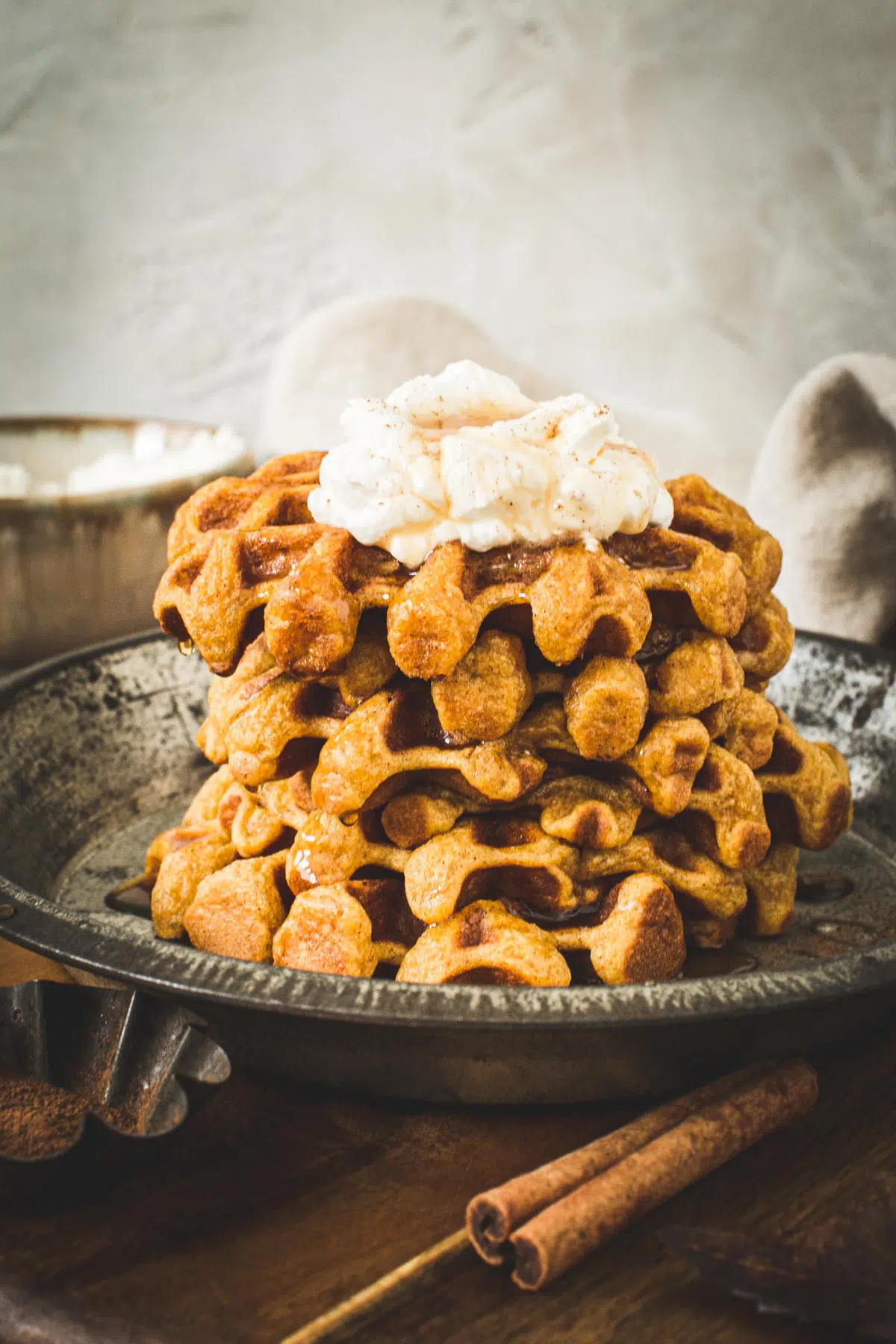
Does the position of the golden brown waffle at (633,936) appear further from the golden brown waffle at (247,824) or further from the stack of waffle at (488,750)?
the golden brown waffle at (247,824)

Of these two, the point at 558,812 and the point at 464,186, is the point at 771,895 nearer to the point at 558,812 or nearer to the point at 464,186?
the point at 558,812

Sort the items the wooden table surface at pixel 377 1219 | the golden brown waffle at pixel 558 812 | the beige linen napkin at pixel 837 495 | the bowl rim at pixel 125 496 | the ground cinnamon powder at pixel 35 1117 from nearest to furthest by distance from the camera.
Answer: the wooden table surface at pixel 377 1219, the ground cinnamon powder at pixel 35 1117, the golden brown waffle at pixel 558 812, the bowl rim at pixel 125 496, the beige linen napkin at pixel 837 495

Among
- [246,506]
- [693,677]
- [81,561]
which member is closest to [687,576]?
[693,677]

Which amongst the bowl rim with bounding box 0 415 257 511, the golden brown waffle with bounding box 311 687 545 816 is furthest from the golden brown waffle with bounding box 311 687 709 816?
the bowl rim with bounding box 0 415 257 511

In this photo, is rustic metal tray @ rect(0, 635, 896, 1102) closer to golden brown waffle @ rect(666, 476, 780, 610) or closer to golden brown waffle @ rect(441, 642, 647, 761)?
golden brown waffle @ rect(441, 642, 647, 761)

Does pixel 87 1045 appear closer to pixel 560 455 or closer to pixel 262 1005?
pixel 262 1005

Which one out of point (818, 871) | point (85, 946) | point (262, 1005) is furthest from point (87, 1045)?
point (818, 871)

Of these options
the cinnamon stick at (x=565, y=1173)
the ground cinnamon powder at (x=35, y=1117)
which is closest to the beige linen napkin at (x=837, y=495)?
the cinnamon stick at (x=565, y=1173)
